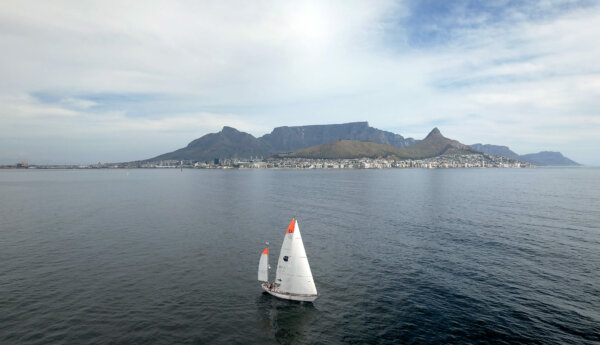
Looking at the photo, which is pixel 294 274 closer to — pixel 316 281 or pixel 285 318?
pixel 285 318

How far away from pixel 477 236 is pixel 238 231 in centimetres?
5367

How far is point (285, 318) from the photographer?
3328 cm

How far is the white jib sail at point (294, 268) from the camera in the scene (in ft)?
Result: 120

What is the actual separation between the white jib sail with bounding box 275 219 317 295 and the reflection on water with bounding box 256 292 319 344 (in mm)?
1720

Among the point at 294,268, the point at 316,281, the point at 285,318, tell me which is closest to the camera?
the point at 285,318

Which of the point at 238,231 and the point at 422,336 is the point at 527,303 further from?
the point at 238,231

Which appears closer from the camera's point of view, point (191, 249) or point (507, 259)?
point (507, 259)

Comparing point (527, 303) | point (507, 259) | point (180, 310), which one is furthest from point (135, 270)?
point (507, 259)

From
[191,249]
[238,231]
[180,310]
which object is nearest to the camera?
[180,310]

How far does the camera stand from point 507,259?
48.7 m

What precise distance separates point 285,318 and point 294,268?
5900 millimetres

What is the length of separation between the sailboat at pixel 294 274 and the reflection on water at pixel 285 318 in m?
0.94

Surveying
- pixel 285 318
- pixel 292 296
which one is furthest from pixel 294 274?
pixel 285 318

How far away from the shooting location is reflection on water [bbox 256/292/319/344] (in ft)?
→ 98.2
